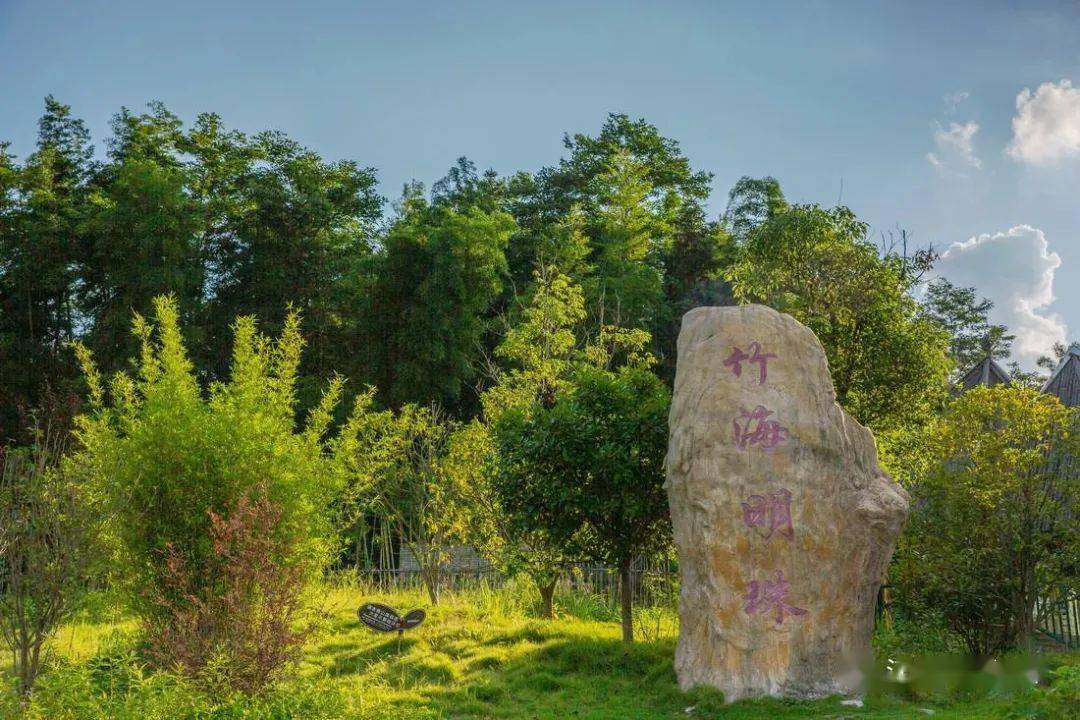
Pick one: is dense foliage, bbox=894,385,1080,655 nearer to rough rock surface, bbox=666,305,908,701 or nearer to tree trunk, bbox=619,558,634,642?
rough rock surface, bbox=666,305,908,701

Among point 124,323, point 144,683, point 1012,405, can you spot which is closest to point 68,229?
point 124,323

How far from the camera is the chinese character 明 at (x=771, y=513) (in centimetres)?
725

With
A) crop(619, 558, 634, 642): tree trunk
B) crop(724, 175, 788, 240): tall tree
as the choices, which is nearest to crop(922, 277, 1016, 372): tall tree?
crop(724, 175, 788, 240): tall tree

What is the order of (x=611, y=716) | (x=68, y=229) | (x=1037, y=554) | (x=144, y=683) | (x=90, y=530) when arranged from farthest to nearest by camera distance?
1. (x=68, y=229)
2. (x=1037, y=554)
3. (x=611, y=716)
4. (x=90, y=530)
5. (x=144, y=683)

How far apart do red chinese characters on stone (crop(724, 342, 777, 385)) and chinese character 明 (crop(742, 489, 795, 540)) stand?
35.5 inches

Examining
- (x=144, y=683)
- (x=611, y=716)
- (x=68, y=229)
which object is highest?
(x=68, y=229)

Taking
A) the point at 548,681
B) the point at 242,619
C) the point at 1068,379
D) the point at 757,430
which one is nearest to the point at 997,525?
the point at 757,430

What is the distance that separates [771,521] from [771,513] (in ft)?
0.18

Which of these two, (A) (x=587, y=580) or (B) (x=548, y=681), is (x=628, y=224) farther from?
(B) (x=548, y=681)

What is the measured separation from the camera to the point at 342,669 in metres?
8.33

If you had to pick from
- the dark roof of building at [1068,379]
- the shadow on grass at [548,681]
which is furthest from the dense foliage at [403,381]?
the dark roof of building at [1068,379]

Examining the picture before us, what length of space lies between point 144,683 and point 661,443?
445cm

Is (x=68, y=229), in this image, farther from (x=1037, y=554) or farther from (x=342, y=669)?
(x=1037, y=554)

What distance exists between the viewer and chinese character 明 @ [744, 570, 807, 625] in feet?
23.5
